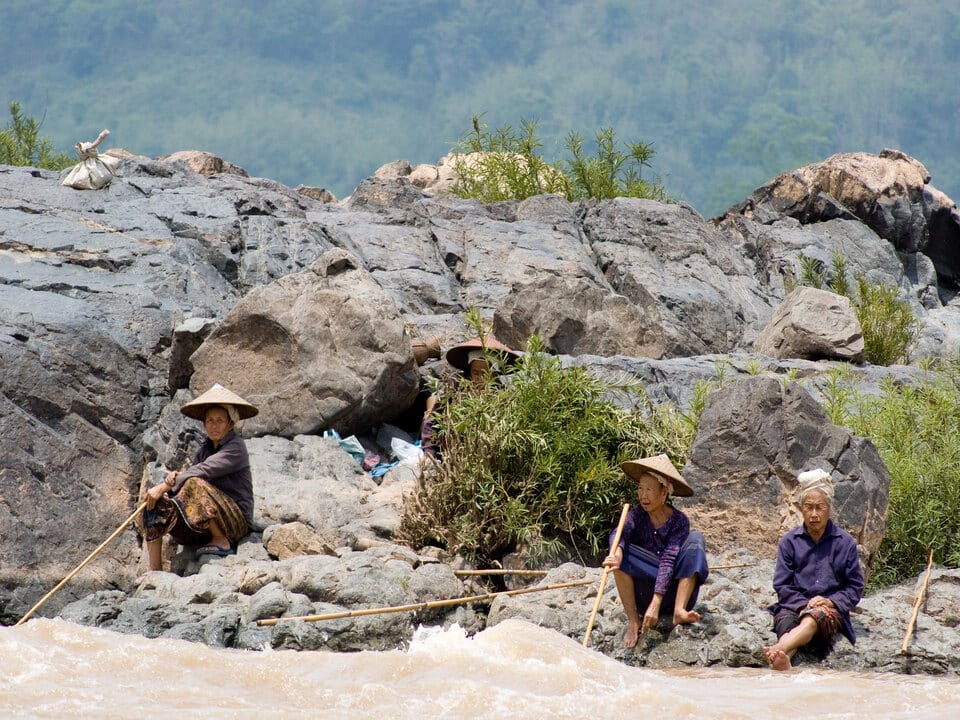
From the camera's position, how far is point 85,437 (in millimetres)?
7191

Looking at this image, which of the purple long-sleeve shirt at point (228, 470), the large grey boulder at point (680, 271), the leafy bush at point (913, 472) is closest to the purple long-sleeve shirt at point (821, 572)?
the leafy bush at point (913, 472)

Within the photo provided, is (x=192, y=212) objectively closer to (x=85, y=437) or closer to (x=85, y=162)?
(x=85, y=162)

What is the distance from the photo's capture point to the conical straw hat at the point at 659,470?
5711 millimetres

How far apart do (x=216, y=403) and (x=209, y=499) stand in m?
0.58

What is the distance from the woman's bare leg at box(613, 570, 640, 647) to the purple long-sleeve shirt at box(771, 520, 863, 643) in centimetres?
68

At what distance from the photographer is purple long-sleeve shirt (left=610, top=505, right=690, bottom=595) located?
5551 mm

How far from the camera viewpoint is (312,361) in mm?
7938

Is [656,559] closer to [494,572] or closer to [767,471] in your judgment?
[494,572]

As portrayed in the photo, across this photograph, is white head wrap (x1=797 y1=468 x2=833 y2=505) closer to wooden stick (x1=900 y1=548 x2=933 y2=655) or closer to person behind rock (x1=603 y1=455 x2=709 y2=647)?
person behind rock (x1=603 y1=455 x2=709 y2=647)

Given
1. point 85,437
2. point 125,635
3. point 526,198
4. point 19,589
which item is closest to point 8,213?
point 85,437

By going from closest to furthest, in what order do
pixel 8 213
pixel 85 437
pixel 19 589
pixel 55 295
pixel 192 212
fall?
pixel 19 589, pixel 85 437, pixel 55 295, pixel 8 213, pixel 192 212

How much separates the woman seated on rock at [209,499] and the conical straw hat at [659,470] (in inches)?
85.3

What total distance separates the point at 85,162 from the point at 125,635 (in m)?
6.62

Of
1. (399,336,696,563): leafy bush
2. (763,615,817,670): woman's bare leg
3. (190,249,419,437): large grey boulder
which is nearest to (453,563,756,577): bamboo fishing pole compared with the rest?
(399,336,696,563): leafy bush
